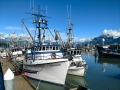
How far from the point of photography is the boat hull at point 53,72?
1622cm

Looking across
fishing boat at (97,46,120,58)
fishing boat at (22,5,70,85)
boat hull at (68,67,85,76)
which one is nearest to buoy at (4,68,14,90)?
fishing boat at (22,5,70,85)

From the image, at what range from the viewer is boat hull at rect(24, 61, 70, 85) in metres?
16.2

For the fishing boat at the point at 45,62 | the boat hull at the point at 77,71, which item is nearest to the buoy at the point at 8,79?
the fishing boat at the point at 45,62

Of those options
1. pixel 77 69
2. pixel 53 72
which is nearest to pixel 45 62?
pixel 53 72

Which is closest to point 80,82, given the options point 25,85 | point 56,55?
point 56,55

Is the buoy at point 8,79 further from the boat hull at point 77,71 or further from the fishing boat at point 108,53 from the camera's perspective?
the fishing boat at point 108,53

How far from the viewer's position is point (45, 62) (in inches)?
642

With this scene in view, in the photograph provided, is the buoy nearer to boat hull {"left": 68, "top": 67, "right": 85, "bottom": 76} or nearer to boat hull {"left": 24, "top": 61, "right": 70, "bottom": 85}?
boat hull {"left": 24, "top": 61, "right": 70, "bottom": 85}

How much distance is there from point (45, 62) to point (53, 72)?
5.31ft

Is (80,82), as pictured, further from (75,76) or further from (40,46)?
(40,46)

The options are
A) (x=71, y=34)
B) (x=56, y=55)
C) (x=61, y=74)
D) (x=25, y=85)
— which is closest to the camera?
(x=25, y=85)

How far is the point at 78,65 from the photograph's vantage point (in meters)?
22.9

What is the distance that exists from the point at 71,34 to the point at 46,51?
66.7 ft

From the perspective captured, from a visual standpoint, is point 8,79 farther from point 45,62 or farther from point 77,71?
point 77,71
